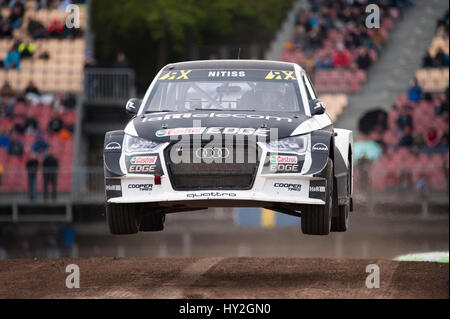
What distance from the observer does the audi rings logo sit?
8.27m

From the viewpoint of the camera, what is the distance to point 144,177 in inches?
334

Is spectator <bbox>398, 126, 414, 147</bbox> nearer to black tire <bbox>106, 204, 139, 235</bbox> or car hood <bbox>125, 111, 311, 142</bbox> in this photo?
car hood <bbox>125, 111, 311, 142</bbox>

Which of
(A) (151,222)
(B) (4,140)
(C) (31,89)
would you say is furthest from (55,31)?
(A) (151,222)

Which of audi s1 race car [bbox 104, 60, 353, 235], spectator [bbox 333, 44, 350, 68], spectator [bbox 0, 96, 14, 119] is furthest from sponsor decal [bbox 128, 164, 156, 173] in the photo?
spectator [bbox 333, 44, 350, 68]

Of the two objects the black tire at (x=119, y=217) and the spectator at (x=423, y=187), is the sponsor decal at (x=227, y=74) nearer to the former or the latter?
the black tire at (x=119, y=217)

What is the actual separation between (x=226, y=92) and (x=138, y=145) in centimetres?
127

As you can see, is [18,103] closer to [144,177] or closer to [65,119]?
[65,119]

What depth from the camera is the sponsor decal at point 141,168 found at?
843cm

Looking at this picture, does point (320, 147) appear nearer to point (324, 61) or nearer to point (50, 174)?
point (50, 174)

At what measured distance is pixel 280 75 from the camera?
9.67 m

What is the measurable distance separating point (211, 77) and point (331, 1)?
23.1 m

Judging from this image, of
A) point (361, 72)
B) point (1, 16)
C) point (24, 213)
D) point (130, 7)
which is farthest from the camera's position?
point (130, 7)

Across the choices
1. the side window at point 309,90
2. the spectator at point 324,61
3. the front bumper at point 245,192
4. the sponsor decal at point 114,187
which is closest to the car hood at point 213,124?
the front bumper at point 245,192
